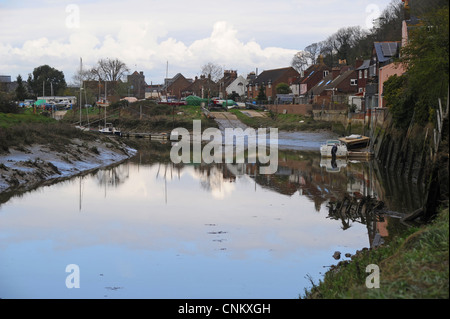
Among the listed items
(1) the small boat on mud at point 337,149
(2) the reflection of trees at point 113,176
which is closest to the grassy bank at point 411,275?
(2) the reflection of trees at point 113,176

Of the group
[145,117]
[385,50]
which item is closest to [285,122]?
[145,117]

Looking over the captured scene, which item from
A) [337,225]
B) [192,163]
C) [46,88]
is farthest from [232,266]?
[46,88]

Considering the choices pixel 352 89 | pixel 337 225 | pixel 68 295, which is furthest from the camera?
pixel 352 89

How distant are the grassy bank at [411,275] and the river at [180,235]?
4.72 feet

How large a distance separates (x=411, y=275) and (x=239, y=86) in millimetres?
134631

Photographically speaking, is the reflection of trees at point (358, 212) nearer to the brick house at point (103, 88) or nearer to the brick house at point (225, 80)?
the brick house at point (103, 88)

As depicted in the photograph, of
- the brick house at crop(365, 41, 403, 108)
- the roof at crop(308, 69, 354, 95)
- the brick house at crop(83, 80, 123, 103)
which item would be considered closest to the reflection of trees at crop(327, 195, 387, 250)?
the brick house at crop(365, 41, 403, 108)

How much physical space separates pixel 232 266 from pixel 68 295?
4287mm

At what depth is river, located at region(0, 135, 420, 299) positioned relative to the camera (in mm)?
13602

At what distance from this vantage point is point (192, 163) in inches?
1858

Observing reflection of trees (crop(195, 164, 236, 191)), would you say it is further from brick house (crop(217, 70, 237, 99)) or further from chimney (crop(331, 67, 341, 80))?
brick house (crop(217, 70, 237, 99))

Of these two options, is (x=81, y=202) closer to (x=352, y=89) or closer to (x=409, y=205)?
(x=409, y=205)

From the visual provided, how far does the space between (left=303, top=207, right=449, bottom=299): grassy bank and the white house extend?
425 ft

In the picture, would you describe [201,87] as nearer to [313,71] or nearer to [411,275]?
[313,71]
